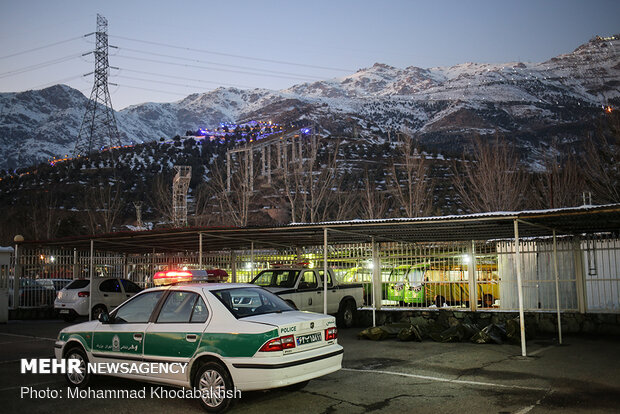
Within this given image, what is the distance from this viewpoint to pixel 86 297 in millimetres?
17547

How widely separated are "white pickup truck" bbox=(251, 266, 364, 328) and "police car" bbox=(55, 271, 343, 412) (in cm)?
615

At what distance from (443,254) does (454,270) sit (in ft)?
2.11

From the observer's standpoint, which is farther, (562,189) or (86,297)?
(562,189)

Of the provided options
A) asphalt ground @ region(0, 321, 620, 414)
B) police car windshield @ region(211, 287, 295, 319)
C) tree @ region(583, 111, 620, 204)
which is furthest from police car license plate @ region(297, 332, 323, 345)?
tree @ region(583, 111, 620, 204)

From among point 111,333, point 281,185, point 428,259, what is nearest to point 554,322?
point 428,259

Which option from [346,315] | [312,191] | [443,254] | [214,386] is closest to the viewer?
[214,386]

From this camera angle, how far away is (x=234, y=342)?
625 cm

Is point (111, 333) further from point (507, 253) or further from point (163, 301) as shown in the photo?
point (507, 253)

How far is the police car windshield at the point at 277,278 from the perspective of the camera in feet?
46.3

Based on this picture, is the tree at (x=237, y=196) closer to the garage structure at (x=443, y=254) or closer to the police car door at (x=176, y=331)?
the garage structure at (x=443, y=254)

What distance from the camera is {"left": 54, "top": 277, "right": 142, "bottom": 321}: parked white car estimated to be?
17500mm

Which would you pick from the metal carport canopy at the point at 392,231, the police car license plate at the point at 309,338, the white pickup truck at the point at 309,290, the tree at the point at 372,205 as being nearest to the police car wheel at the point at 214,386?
the police car license plate at the point at 309,338

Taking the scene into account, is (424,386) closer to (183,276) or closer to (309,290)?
(309,290)

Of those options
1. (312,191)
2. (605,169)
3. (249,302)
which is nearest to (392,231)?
(249,302)
